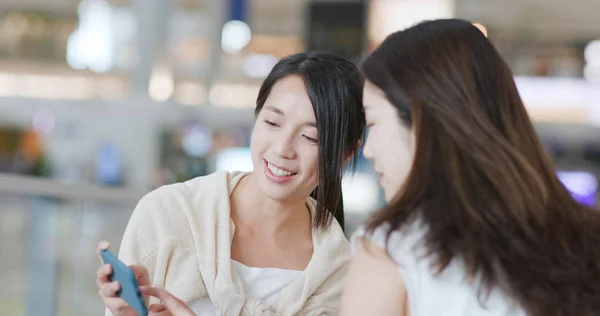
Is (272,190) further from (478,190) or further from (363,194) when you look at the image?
(363,194)

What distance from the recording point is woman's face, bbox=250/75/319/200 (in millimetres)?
1914

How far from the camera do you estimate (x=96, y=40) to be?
13.6 meters

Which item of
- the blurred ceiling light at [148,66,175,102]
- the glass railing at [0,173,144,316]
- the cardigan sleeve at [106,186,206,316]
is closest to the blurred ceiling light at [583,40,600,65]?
the blurred ceiling light at [148,66,175,102]

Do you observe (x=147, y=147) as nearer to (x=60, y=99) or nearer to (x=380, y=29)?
(x=60, y=99)

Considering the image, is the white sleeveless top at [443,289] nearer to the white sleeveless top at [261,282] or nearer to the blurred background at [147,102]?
the blurred background at [147,102]

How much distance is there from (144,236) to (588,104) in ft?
35.1

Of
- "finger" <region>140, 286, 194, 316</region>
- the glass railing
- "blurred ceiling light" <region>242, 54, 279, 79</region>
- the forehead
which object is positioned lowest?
"blurred ceiling light" <region>242, 54, 279, 79</region>

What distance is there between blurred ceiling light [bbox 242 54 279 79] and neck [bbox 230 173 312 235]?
17.1m

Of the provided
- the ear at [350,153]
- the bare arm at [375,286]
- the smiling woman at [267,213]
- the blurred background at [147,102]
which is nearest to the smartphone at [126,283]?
the smiling woman at [267,213]

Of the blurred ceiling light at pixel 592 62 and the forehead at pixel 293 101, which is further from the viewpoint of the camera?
the blurred ceiling light at pixel 592 62

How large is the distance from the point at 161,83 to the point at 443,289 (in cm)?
900

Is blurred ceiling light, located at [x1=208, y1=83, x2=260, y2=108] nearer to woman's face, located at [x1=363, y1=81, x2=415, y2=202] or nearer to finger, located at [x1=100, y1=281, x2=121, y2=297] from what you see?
finger, located at [x1=100, y1=281, x2=121, y2=297]

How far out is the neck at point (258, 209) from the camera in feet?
6.70

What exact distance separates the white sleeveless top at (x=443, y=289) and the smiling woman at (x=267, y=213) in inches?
24.0
